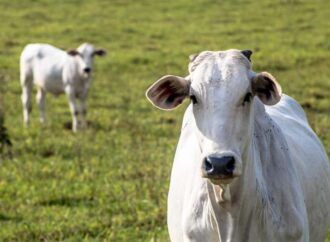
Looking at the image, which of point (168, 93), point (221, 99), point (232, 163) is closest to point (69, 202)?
point (168, 93)

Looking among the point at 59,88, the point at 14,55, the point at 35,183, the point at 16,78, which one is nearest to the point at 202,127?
the point at 35,183

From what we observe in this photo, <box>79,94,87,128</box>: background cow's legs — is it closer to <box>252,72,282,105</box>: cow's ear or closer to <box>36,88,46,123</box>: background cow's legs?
<box>36,88,46,123</box>: background cow's legs

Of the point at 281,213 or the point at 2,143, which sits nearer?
the point at 281,213

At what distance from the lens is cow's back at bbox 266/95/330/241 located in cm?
602

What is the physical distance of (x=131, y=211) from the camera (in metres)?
9.24

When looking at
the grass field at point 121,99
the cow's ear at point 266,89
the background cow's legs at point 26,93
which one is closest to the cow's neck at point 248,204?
the cow's ear at point 266,89

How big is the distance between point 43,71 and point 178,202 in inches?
510

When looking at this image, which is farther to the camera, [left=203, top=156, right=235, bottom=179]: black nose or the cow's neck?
the cow's neck

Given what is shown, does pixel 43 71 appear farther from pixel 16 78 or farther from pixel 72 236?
pixel 72 236

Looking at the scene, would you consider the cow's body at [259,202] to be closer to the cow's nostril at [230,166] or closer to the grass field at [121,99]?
the cow's nostril at [230,166]

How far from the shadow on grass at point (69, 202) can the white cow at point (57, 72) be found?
24.0 ft

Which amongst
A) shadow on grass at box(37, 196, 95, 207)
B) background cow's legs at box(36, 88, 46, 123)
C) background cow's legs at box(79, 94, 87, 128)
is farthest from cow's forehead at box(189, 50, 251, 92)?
background cow's legs at box(36, 88, 46, 123)

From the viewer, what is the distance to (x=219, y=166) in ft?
14.8

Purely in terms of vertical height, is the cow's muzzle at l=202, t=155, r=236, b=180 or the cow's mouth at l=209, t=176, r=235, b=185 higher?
the cow's muzzle at l=202, t=155, r=236, b=180
